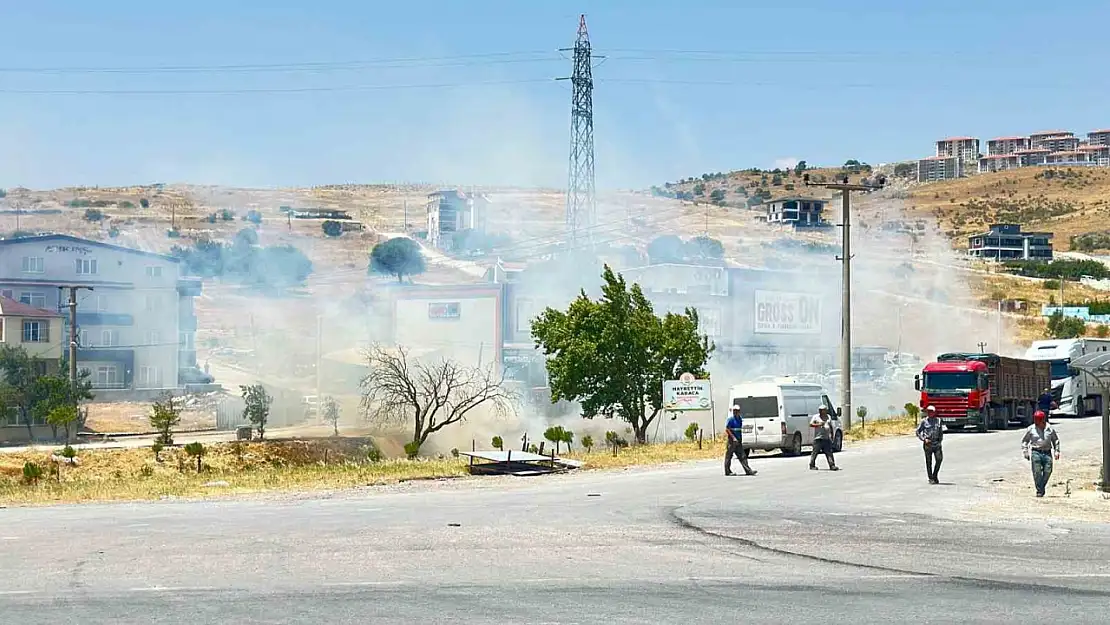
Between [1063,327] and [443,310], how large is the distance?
53.7 metres

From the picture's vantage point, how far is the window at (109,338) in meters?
89.0

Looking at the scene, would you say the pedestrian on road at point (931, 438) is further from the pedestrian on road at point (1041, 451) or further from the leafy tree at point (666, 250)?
the leafy tree at point (666, 250)

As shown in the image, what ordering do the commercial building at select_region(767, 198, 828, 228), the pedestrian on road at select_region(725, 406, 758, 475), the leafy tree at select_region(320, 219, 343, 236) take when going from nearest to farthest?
1. the pedestrian on road at select_region(725, 406, 758, 475)
2. the leafy tree at select_region(320, 219, 343, 236)
3. the commercial building at select_region(767, 198, 828, 228)

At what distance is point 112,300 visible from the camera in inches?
3573

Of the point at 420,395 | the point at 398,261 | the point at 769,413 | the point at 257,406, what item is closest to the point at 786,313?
the point at 398,261

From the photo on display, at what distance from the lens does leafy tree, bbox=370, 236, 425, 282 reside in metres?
127

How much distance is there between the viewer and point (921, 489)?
Result: 2803 centimetres

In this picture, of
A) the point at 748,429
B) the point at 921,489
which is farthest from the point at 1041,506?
the point at 748,429

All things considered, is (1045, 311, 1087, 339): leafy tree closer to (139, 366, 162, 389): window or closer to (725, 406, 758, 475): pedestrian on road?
(139, 366, 162, 389): window

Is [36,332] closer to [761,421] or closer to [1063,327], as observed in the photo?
[761,421]

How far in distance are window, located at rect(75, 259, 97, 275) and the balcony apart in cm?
598

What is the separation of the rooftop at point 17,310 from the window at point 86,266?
573 centimetres

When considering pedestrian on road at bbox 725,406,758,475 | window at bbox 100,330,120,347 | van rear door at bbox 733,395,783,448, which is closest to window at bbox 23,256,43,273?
window at bbox 100,330,120,347

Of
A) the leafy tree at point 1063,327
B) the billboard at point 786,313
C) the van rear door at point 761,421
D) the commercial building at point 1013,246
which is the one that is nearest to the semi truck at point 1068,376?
the van rear door at point 761,421
